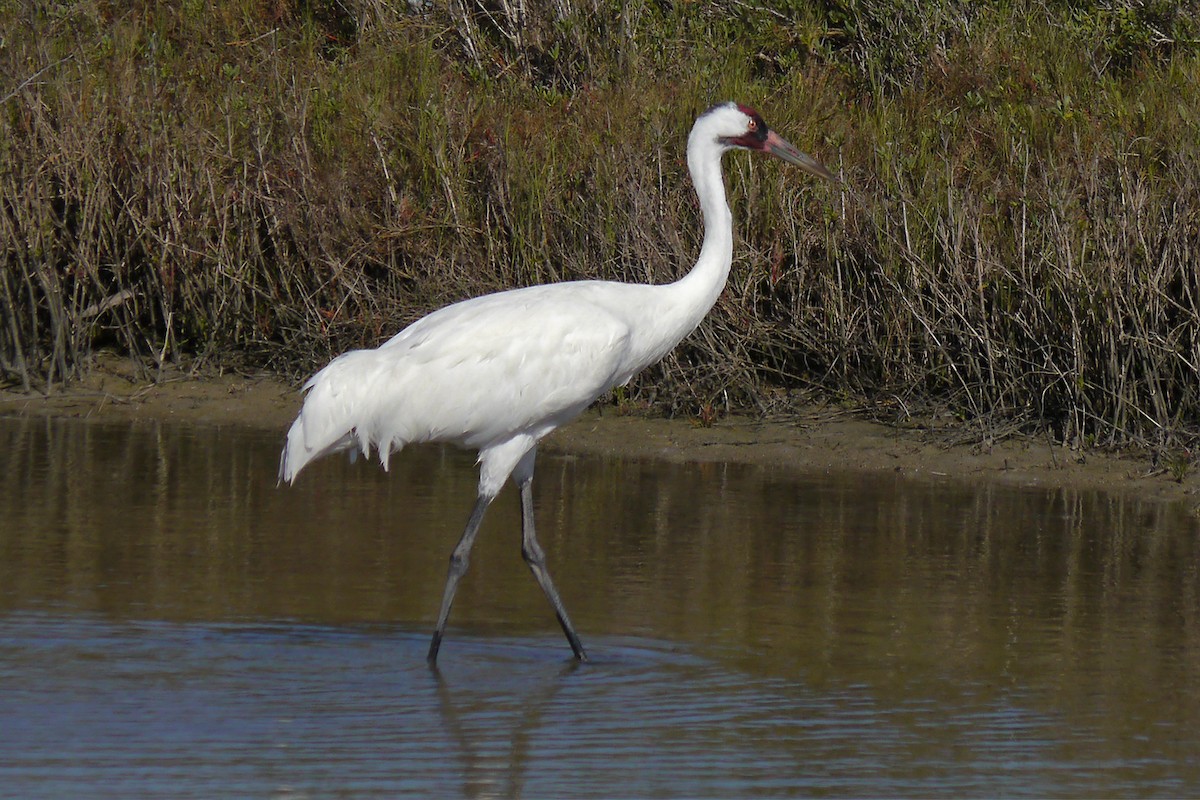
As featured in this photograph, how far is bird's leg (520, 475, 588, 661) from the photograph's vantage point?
5.32m

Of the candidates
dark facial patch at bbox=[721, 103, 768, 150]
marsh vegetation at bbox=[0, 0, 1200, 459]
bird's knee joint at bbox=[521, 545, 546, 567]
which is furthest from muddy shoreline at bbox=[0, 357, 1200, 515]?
bird's knee joint at bbox=[521, 545, 546, 567]

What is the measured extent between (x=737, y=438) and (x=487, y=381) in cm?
268

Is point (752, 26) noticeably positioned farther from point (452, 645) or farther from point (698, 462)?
point (452, 645)

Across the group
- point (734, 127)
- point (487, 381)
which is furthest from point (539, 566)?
point (734, 127)

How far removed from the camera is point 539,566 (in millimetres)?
5719

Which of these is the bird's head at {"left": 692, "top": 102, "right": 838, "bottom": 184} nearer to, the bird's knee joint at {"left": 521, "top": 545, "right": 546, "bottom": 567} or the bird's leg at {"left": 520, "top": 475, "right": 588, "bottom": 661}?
the bird's leg at {"left": 520, "top": 475, "right": 588, "bottom": 661}

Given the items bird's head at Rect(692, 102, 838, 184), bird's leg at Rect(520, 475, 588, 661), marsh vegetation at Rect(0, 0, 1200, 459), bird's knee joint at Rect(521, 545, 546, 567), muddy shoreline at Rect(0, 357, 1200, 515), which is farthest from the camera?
marsh vegetation at Rect(0, 0, 1200, 459)

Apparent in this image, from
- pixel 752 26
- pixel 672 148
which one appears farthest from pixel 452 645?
pixel 752 26

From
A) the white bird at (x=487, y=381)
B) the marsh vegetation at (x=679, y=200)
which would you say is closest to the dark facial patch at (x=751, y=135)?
the white bird at (x=487, y=381)

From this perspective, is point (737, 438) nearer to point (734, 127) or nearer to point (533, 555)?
point (734, 127)

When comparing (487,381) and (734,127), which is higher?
(734,127)

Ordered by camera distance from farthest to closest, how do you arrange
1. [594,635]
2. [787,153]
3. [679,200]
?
[679,200]
[787,153]
[594,635]

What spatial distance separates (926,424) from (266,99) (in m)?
4.03

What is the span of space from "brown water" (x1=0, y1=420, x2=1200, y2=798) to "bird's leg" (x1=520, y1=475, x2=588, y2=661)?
3.5 inches
